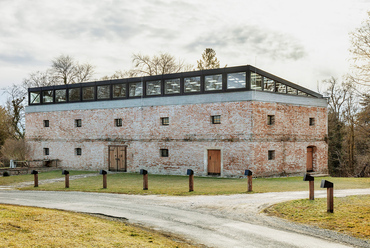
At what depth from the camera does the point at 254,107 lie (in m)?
22.5

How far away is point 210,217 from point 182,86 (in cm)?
1573

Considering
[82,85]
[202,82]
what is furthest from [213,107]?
[82,85]

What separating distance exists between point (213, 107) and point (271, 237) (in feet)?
53.1

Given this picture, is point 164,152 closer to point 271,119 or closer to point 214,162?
point 214,162

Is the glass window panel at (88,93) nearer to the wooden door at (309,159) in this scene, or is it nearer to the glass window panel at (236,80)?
the glass window panel at (236,80)

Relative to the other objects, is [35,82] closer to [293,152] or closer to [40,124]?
[40,124]

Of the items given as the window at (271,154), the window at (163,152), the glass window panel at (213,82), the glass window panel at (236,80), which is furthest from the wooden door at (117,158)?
the window at (271,154)

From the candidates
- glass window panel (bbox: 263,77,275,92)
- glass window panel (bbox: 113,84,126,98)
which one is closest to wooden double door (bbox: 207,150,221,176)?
glass window panel (bbox: 263,77,275,92)

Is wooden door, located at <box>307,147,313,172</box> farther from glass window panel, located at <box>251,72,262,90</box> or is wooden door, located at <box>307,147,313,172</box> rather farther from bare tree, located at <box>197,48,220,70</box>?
bare tree, located at <box>197,48,220,70</box>

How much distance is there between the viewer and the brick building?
899 inches

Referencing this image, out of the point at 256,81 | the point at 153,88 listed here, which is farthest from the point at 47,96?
the point at 256,81

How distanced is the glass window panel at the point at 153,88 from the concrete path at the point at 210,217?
488 inches

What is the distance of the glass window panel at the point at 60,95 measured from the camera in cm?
3084

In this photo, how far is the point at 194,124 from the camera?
24344mm
